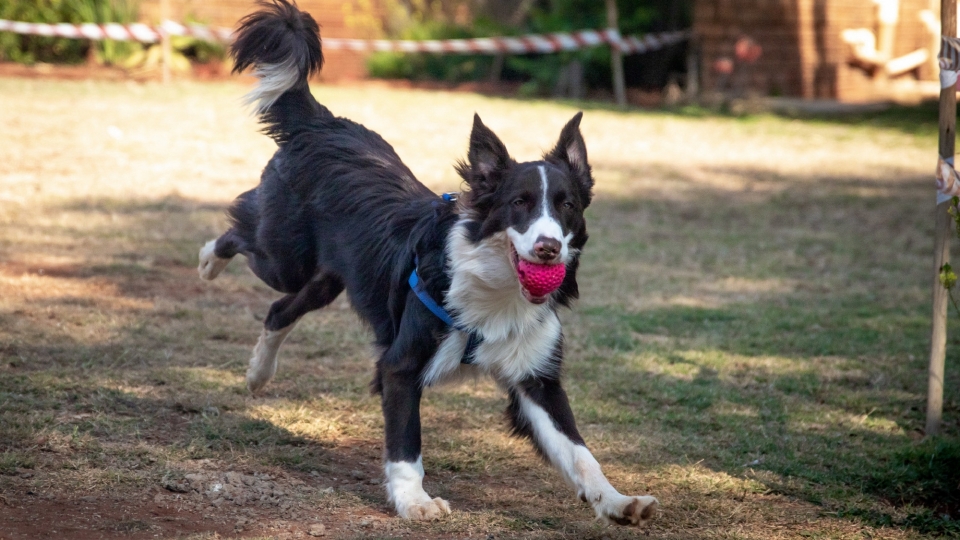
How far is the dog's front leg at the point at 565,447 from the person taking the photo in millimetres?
3793

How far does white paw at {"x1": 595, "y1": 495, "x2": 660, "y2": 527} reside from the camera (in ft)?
12.2

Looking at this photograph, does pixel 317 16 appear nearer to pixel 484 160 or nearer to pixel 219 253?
pixel 219 253

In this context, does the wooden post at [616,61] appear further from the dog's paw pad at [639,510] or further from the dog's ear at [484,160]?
the dog's paw pad at [639,510]

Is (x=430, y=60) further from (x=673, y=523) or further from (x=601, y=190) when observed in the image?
(x=673, y=523)

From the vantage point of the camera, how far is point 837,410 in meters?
5.82

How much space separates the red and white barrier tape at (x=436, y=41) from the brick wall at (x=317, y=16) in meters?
0.62

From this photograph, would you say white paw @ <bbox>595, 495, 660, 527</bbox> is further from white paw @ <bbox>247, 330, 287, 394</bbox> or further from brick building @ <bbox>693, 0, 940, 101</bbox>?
brick building @ <bbox>693, 0, 940, 101</bbox>

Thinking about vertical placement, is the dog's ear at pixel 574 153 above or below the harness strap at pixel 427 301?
above

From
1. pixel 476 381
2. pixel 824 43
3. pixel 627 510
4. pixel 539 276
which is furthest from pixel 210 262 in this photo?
pixel 824 43

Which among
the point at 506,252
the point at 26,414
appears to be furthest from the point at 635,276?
the point at 26,414

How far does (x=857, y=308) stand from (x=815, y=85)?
1513 cm

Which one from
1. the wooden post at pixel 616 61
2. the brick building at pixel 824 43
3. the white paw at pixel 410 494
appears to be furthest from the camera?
the brick building at pixel 824 43

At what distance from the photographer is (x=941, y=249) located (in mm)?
5164

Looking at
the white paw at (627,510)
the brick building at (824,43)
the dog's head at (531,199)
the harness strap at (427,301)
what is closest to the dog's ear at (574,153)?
the dog's head at (531,199)
